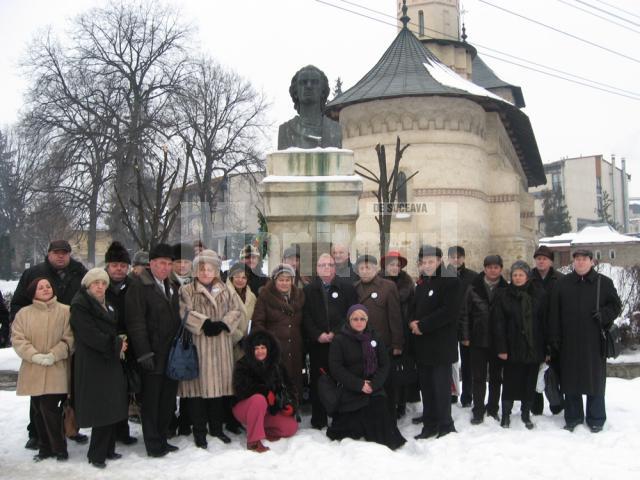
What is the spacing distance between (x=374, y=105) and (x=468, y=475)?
22685mm

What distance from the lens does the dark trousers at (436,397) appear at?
18.9 feet

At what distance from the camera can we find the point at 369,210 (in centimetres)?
2564

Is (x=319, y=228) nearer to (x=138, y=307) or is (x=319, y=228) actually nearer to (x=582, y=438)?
(x=138, y=307)

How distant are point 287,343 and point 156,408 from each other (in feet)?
4.24

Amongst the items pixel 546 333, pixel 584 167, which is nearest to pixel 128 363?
pixel 546 333

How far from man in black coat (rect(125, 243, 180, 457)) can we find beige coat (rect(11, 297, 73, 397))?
55cm

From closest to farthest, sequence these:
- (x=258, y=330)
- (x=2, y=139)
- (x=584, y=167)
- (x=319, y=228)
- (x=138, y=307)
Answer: (x=138, y=307) → (x=258, y=330) → (x=319, y=228) → (x=2, y=139) → (x=584, y=167)

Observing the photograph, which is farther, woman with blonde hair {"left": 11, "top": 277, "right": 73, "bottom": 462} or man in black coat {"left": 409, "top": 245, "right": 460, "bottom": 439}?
man in black coat {"left": 409, "top": 245, "right": 460, "bottom": 439}

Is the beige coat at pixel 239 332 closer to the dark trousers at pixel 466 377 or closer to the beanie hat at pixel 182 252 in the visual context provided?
the beanie hat at pixel 182 252

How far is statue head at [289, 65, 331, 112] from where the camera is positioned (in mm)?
7320

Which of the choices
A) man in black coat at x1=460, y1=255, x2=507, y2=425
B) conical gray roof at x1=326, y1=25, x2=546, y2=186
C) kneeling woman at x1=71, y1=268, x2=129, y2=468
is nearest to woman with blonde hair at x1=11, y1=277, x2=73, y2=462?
kneeling woman at x1=71, y1=268, x2=129, y2=468

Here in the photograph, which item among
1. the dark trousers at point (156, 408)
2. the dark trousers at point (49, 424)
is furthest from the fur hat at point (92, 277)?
the dark trousers at point (49, 424)

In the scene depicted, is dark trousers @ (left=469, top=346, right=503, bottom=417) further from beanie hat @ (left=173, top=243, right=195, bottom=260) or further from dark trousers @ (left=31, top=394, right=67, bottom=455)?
dark trousers @ (left=31, top=394, right=67, bottom=455)

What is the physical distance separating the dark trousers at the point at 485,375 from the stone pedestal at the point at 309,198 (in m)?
1.83
